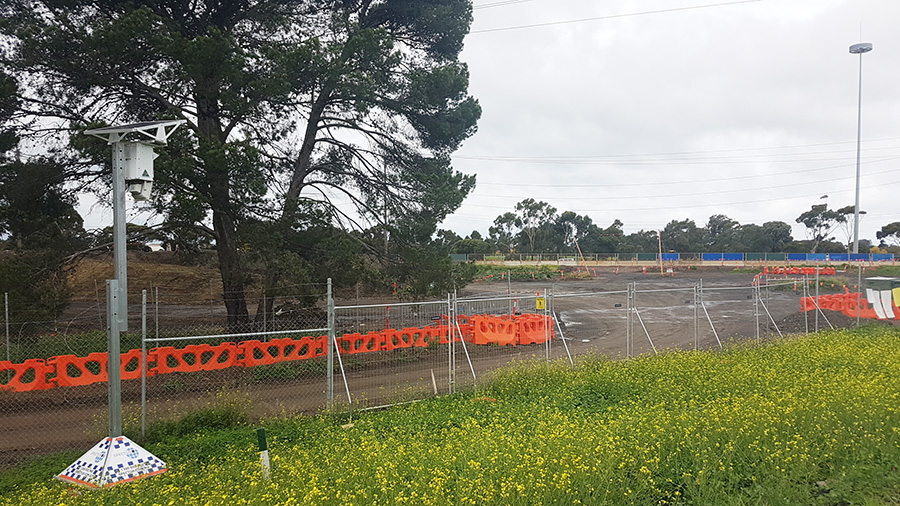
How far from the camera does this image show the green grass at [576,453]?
4.85 metres

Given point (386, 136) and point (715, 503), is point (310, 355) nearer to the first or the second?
point (386, 136)

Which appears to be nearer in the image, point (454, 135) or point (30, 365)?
point (30, 365)

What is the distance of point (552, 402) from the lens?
9148 mm

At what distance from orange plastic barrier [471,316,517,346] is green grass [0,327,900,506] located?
7.89 m

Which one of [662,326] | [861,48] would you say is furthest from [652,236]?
[662,326]

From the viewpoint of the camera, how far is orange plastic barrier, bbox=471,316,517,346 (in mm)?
17494

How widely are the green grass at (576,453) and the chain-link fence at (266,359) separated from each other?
1.53 metres

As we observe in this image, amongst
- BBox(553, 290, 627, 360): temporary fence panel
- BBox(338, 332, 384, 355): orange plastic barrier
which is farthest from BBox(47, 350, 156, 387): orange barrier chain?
BBox(553, 290, 627, 360): temporary fence panel

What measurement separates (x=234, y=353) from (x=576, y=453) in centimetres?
955

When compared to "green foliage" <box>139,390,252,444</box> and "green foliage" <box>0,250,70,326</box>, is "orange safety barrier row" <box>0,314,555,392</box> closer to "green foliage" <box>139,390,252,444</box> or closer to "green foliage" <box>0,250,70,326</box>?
"green foliage" <box>0,250,70,326</box>

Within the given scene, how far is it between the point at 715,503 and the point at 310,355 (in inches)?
408

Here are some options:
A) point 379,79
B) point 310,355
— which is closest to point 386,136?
point 379,79

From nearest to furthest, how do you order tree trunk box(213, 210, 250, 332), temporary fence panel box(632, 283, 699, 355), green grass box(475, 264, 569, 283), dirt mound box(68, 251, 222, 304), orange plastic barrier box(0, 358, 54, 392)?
orange plastic barrier box(0, 358, 54, 392), tree trunk box(213, 210, 250, 332), temporary fence panel box(632, 283, 699, 355), dirt mound box(68, 251, 222, 304), green grass box(475, 264, 569, 283)

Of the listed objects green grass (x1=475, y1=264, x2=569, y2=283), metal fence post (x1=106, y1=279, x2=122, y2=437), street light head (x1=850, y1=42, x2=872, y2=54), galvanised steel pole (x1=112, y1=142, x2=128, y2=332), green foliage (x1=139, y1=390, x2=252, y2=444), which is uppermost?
street light head (x1=850, y1=42, x2=872, y2=54)
